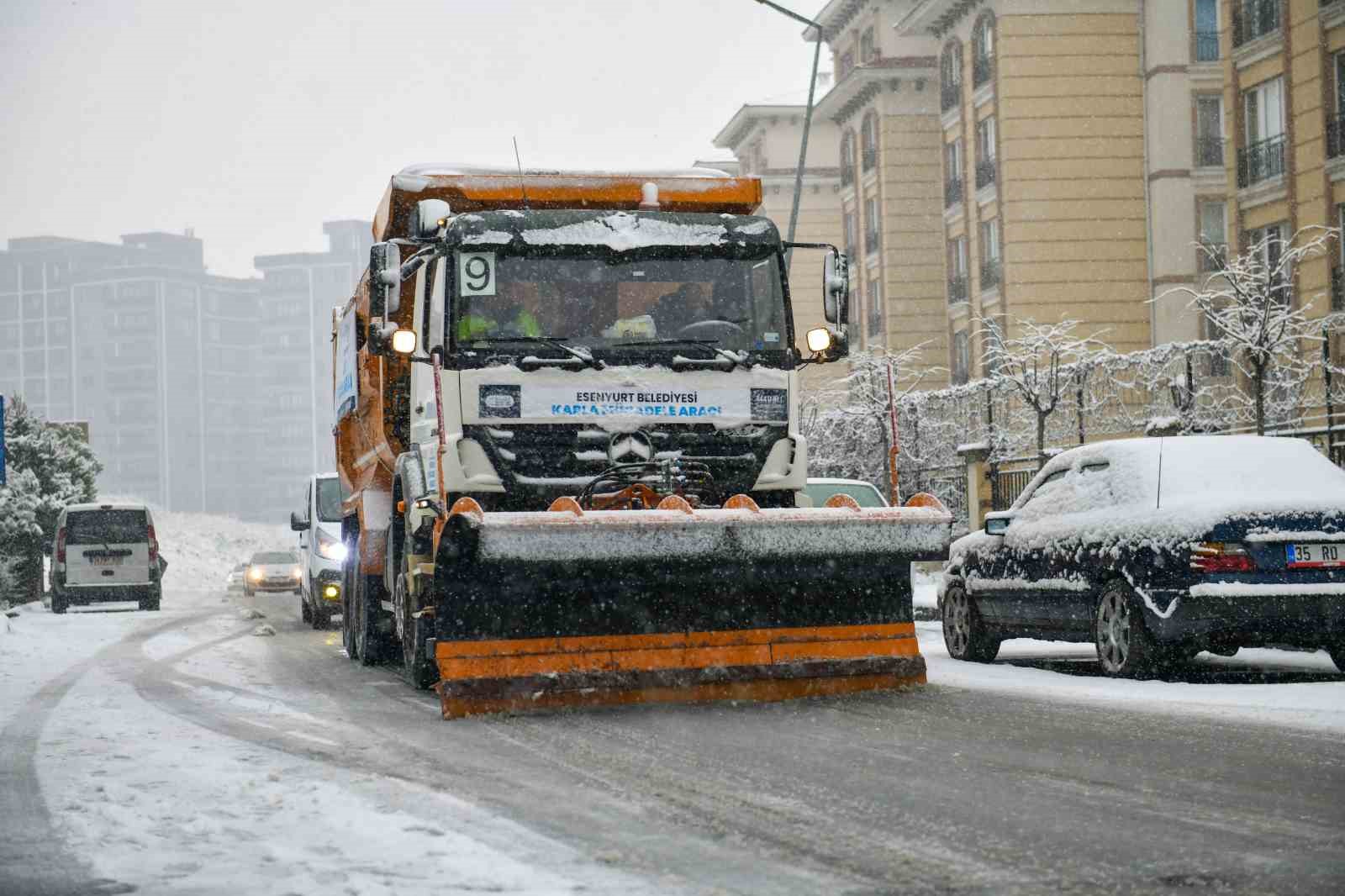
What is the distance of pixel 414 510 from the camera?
11.6 meters

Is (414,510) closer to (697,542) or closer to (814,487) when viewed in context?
(697,542)

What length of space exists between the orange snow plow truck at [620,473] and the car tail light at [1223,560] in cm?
162

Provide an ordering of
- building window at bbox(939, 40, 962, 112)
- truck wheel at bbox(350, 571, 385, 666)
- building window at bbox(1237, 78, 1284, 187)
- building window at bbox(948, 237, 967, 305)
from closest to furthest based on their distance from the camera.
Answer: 1. truck wheel at bbox(350, 571, 385, 666)
2. building window at bbox(1237, 78, 1284, 187)
3. building window at bbox(939, 40, 962, 112)
4. building window at bbox(948, 237, 967, 305)

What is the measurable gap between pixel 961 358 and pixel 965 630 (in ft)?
107

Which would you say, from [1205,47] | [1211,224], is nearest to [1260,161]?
[1211,224]

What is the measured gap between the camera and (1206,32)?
39656 mm

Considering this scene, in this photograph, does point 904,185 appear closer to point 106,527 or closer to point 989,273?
point 989,273

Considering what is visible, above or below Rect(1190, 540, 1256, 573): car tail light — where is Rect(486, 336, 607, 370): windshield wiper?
above

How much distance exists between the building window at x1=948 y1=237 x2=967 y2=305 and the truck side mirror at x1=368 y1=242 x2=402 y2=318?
34.8 m

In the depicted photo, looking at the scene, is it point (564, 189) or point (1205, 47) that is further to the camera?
point (1205, 47)

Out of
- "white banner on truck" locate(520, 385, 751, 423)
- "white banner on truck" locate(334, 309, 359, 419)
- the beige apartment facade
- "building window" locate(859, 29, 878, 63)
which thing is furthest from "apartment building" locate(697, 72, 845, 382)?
"white banner on truck" locate(520, 385, 751, 423)

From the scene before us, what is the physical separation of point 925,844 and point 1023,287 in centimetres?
3597

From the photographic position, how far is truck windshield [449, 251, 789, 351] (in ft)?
35.0

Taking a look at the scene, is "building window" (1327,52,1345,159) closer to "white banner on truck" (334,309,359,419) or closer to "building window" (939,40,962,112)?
"building window" (939,40,962,112)
